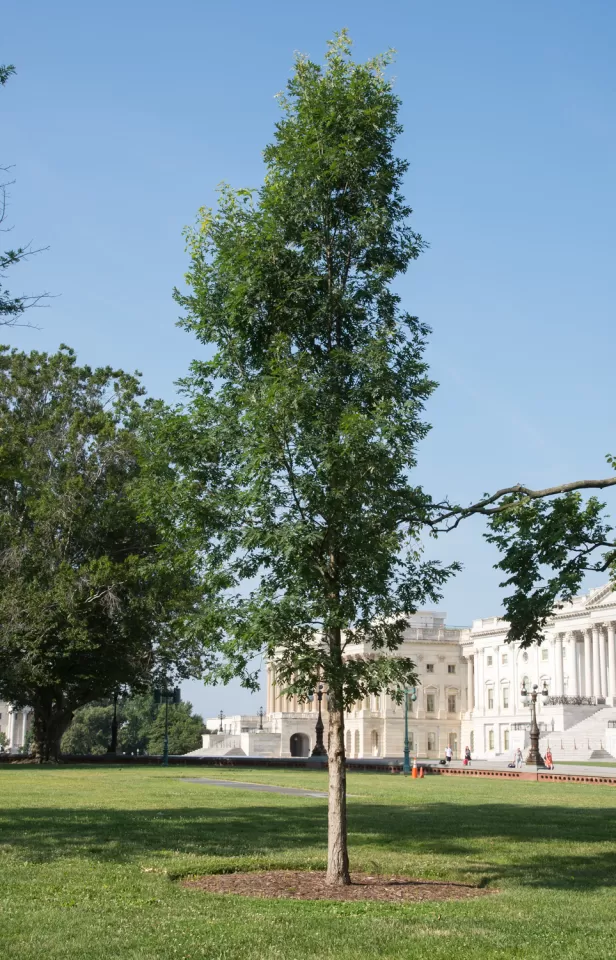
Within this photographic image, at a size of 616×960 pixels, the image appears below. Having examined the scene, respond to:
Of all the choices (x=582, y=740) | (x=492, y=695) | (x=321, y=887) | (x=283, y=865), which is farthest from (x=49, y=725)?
(x=492, y=695)

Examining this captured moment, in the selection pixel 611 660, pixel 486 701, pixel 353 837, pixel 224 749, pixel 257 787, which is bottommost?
pixel 224 749

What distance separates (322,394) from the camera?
14.7 meters

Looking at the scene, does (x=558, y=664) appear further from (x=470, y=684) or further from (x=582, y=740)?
(x=582, y=740)

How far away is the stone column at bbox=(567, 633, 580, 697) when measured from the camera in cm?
11525

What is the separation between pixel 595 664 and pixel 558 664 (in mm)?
7822

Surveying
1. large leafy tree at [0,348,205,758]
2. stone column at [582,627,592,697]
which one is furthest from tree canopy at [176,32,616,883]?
stone column at [582,627,592,697]

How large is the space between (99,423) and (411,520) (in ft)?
130

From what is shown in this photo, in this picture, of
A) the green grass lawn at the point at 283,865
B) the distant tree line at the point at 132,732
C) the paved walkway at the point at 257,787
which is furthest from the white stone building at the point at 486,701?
the green grass lawn at the point at 283,865

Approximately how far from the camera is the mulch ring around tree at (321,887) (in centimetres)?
1350

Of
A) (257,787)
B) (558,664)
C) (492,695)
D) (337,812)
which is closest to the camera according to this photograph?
(337,812)

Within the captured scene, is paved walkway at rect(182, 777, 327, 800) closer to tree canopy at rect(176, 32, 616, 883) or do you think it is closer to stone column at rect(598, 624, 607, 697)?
tree canopy at rect(176, 32, 616, 883)

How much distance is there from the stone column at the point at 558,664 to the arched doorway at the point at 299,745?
119 ft

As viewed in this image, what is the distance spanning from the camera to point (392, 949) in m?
10.1

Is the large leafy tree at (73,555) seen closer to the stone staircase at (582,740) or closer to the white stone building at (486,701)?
the stone staircase at (582,740)
